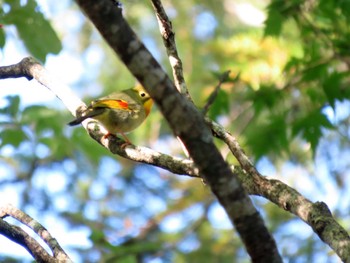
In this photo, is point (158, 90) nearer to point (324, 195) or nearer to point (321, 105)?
point (321, 105)

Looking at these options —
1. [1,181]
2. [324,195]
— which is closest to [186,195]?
[324,195]

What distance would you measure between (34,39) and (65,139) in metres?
1.29

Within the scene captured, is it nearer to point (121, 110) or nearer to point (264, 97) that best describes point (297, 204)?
point (121, 110)

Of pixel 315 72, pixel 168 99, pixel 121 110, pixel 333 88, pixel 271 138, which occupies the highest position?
pixel 315 72

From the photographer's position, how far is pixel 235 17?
11.3 m

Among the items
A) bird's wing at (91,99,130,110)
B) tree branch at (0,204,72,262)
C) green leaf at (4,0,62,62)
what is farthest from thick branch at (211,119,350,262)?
green leaf at (4,0,62,62)

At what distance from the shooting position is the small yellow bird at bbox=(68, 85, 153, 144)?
14.0ft

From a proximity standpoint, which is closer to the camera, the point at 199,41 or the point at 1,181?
the point at 1,181

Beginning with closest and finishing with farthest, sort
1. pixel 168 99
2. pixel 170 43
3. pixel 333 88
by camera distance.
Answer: pixel 168 99
pixel 170 43
pixel 333 88

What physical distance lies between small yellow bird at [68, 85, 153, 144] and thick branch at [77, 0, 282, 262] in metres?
1.97

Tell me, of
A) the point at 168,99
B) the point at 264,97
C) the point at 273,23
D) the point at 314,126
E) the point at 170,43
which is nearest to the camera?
the point at 168,99

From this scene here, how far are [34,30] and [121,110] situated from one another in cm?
90

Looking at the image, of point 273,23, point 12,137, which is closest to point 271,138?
point 273,23

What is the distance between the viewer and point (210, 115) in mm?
5582
